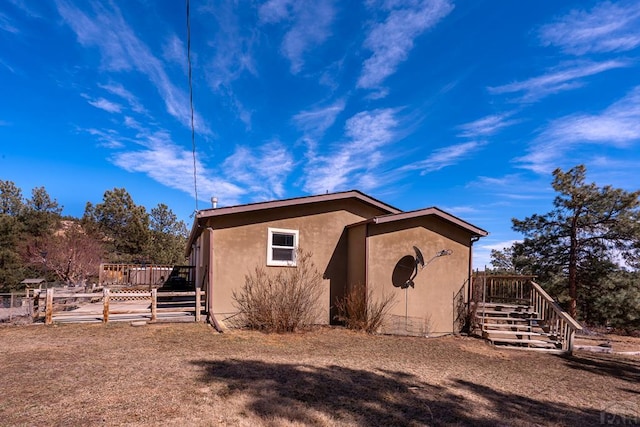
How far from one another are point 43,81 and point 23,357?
11858 millimetres

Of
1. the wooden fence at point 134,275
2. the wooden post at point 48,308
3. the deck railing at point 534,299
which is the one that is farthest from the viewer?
the wooden fence at point 134,275

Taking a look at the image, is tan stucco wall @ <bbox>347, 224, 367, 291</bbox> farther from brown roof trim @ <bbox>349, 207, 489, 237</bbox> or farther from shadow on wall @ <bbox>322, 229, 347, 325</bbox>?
brown roof trim @ <bbox>349, 207, 489, 237</bbox>

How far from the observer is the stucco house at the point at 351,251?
9.39 m

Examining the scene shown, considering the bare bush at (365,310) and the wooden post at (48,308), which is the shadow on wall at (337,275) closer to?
the bare bush at (365,310)

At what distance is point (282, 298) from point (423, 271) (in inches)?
167

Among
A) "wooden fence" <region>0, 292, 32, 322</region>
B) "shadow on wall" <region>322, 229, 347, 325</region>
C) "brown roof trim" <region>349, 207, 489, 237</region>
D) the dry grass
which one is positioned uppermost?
"brown roof trim" <region>349, 207, 489, 237</region>

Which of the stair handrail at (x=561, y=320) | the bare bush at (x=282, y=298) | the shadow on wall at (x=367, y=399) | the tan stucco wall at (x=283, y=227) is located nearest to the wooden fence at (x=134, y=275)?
the tan stucco wall at (x=283, y=227)

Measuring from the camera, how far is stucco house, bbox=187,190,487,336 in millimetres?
9391

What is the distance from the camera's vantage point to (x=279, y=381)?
16.6 feet

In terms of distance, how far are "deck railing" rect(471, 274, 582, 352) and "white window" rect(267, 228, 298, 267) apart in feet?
18.6

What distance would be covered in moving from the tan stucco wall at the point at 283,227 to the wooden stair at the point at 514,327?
4300 millimetres

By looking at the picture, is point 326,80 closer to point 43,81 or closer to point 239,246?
point 239,246

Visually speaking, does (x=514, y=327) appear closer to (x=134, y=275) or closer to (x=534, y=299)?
(x=534, y=299)

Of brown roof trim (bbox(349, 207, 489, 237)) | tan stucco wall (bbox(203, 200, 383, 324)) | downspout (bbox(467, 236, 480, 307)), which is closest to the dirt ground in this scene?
downspout (bbox(467, 236, 480, 307))
